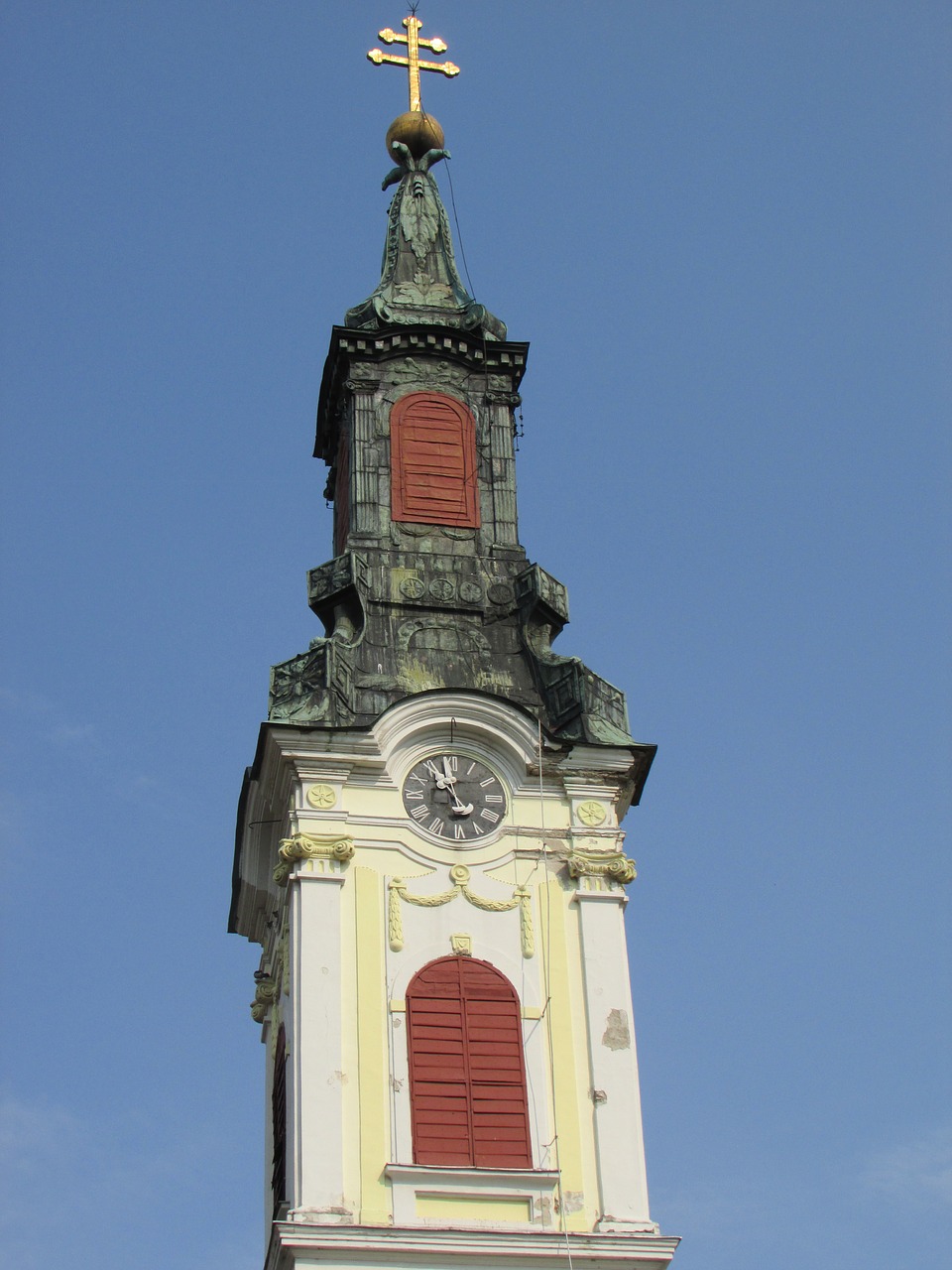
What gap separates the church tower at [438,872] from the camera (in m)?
29.6

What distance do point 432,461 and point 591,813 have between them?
7.17 m

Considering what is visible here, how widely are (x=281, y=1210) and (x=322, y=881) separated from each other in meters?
4.50

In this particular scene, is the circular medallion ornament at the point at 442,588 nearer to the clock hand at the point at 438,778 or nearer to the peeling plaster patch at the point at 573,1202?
the clock hand at the point at 438,778

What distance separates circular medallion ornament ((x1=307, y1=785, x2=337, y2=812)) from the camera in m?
32.8

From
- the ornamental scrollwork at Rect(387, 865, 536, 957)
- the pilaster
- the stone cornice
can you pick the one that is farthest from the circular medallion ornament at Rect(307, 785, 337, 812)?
the stone cornice

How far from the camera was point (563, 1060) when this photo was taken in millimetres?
31109

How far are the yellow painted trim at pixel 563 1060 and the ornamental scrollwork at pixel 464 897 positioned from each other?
241 millimetres

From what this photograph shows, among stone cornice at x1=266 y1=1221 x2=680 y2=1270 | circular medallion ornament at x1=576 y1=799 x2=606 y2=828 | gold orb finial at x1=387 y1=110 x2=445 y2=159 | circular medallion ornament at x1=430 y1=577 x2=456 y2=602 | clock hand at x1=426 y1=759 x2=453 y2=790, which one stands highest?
gold orb finial at x1=387 y1=110 x2=445 y2=159

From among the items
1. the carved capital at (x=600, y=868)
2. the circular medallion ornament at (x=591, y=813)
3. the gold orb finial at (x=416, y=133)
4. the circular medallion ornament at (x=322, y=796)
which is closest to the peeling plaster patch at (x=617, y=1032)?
the carved capital at (x=600, y=868)

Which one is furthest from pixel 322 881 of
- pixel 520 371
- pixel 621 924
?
pixel 520 371

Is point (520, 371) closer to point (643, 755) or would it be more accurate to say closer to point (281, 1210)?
point (643, 755)

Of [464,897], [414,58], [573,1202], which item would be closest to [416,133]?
[414,58]

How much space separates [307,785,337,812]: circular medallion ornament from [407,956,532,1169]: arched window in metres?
2.79

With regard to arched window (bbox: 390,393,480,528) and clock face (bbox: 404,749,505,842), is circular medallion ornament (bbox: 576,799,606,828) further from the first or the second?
arched window (bbox: 390,393,480,528)
